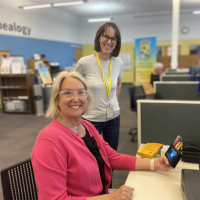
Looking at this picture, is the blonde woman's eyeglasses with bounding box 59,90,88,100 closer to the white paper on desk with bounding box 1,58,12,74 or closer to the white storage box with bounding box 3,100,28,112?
the white storage box with bounding box 3,100,28,112

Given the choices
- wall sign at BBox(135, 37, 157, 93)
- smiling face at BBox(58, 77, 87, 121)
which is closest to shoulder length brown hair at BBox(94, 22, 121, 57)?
smiling face at BBox(58, 77, 87, 121)

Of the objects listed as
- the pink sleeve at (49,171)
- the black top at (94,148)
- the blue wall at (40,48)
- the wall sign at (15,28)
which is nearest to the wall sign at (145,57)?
the blue wall at (40,48)

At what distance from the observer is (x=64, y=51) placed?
9961 millimetres

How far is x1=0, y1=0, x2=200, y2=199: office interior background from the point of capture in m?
4.81

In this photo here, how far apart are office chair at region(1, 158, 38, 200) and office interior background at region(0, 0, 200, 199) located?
2252mm

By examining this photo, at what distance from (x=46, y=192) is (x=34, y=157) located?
6.0 inches

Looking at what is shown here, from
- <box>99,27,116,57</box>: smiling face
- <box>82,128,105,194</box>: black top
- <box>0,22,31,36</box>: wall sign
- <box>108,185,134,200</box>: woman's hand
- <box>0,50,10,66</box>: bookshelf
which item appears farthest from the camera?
<box>0,22,31,36</box>: wall sign

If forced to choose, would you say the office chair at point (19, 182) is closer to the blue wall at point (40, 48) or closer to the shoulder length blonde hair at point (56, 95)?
the shoulder length blonde hair at point (56, 95)

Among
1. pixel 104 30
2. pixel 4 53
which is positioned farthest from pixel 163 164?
pixel 4 53

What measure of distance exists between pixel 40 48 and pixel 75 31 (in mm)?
3449

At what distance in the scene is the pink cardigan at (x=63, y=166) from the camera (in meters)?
0.84

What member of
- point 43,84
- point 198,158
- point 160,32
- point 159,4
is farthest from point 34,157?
point 160,32

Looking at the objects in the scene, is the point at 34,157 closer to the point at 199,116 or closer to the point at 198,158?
the point at 198,158

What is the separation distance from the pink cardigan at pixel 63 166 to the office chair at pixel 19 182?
236 millimetres
